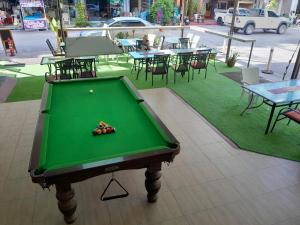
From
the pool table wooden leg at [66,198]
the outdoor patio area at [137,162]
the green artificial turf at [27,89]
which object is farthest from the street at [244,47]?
the pool table wooden leg at [66,198]

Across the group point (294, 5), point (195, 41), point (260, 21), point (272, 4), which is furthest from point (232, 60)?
point (294, 5)

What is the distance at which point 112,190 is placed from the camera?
3.37 meters

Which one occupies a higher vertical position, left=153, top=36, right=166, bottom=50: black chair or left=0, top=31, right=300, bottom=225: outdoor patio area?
left=153, top=36, right=166, bottom=50: black chair

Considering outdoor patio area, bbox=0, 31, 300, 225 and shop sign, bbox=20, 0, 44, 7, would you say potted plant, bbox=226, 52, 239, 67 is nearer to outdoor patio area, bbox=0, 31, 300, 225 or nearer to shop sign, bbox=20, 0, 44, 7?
outdoor patio area, bbox=0, 31, 300, 225

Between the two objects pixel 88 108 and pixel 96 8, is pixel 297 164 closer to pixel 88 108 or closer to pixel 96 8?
pixel 88 108

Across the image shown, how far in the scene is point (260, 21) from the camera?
15.5m

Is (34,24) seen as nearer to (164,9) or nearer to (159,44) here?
(164,9)

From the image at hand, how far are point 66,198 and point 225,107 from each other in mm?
4377

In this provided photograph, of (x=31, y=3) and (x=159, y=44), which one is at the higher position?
(x=31, y=3)

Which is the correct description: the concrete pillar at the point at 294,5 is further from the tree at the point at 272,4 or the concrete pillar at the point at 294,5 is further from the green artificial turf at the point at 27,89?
the green artificial turf at the point at 27,89

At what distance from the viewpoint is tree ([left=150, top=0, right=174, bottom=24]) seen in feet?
47.4

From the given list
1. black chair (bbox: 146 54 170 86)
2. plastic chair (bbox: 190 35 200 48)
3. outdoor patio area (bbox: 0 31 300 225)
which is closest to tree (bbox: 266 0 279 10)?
plastic chair (bbox: 190 35 200 48)

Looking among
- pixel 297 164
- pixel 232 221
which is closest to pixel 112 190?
pixel 232 221

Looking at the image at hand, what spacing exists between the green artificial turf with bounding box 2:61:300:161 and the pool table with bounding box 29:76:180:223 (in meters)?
2.20
